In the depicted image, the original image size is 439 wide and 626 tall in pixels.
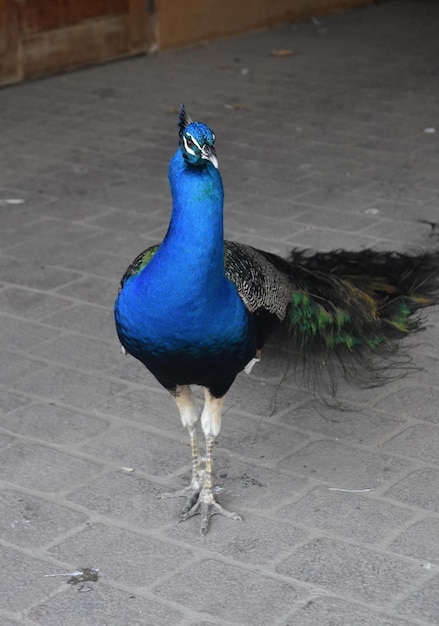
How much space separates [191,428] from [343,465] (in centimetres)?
60

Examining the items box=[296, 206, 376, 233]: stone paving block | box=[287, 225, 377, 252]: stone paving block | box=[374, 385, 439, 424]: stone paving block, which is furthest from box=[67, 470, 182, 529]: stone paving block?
box=[296, 206, 376, 233]: stone paving block

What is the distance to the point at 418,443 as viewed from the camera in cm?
405

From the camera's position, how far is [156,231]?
6.10m

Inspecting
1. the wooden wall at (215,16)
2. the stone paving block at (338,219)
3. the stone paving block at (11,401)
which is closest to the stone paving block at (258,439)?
the stone paving block at (11,401)

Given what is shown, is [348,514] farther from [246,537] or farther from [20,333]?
[20,333]

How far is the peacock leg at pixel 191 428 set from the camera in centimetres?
362

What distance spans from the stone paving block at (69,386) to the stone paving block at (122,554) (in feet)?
2.98

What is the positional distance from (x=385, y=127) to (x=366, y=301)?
384 centimetres

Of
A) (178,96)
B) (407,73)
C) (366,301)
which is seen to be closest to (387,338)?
(366,301)

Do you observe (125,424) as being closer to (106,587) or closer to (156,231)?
(106,587)

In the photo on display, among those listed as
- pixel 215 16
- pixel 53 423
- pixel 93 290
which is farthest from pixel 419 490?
pixel 215 16

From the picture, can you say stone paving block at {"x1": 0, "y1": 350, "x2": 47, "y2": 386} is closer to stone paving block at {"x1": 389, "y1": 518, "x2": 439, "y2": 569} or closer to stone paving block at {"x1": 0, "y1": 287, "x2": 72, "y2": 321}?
stone paving block at {"x1": 0, "y1": 287, "x2": 72, "y2": 321}

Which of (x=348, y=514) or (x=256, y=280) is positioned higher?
(x=256, y=280)

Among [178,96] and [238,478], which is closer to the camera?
[238,478]
